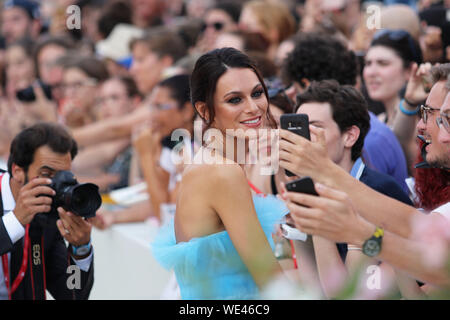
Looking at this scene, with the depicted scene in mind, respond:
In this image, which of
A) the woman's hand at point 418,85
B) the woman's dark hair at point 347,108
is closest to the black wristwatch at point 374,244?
the woman's dark hair at point 347,108

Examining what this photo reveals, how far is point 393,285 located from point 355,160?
632 mm

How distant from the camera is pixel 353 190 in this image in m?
2.04

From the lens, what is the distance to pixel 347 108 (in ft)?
9.04

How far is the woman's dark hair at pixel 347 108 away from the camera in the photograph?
2746mm

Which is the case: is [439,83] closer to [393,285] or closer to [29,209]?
[393,285]

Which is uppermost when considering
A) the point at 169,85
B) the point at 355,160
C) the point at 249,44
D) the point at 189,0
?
the point at 189,0

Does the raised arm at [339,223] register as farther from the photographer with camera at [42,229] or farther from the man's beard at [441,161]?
the photographer with camera at [42,229]

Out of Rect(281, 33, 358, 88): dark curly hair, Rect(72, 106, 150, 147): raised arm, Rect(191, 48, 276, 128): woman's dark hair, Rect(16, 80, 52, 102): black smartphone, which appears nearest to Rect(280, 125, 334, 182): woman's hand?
Rect(191, 48, 276, 128): woman's dark hair

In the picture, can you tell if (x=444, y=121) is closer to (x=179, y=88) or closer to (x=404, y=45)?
(x=404, y=45)

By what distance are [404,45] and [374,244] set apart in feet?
7.47

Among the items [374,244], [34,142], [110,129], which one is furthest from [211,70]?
[110,129]

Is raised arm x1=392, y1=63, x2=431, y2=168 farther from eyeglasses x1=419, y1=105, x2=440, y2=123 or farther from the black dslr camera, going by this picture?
the black dslr camera
